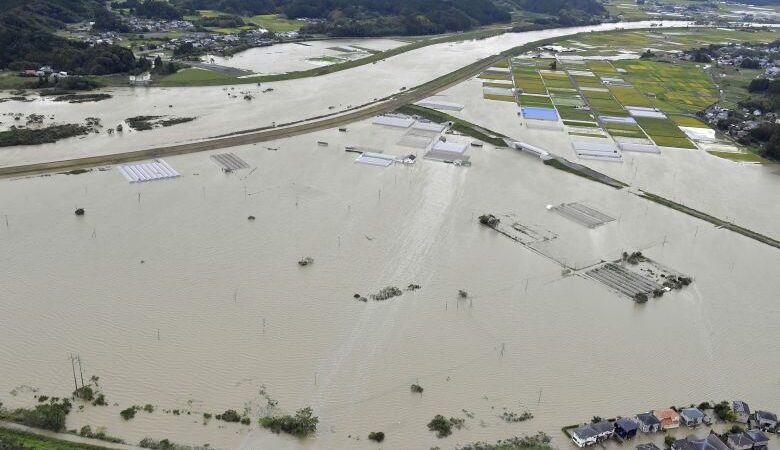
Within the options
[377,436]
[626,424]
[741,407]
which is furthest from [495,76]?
[377,436]

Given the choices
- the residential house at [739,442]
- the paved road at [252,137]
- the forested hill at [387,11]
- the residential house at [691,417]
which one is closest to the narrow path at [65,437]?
the residential house at [691,417]

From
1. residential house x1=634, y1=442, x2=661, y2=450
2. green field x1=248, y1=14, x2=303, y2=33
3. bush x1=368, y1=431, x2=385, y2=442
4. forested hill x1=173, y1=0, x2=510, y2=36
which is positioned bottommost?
bush x1=368, y1=431, x2=385, y2=442

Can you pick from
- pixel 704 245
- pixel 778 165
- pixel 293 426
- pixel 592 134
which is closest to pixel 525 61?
pixel 592 134

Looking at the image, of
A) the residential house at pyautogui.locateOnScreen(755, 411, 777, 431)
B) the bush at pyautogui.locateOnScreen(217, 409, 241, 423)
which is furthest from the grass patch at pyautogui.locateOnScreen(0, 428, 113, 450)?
the residential house at pyautogui.locateOnScreen(755, 411, 777, 431)

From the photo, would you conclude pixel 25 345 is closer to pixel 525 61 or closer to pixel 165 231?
pixel 165 231

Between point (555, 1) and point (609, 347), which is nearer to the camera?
point (609, 347)

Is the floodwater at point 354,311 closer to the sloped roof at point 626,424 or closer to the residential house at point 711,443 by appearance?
the sloped roof at point 626,424

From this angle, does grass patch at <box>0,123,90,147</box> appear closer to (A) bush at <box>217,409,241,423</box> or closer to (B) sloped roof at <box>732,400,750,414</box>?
(A) bush at <box>217,409,241,423</box>
